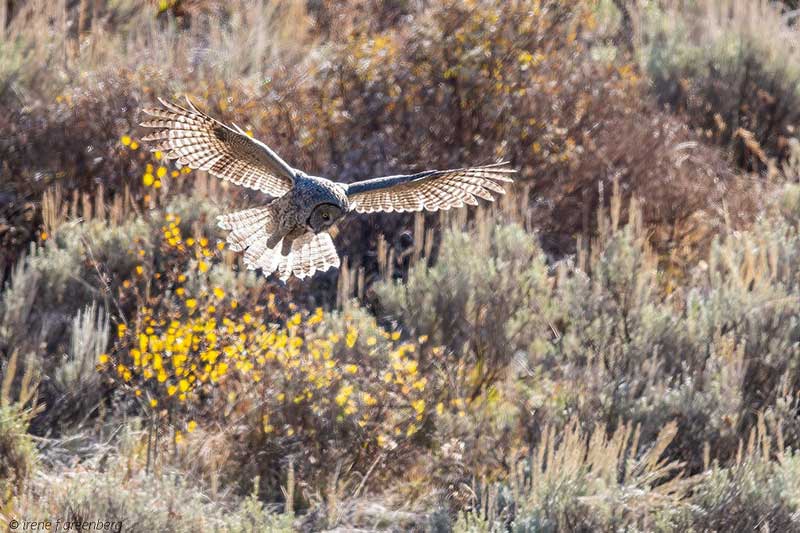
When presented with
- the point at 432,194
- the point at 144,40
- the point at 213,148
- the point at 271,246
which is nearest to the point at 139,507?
the point at 271,246

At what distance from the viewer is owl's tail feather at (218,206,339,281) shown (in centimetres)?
699

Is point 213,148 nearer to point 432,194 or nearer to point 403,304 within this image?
point 432,194

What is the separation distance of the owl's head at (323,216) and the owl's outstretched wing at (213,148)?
0.88 feet

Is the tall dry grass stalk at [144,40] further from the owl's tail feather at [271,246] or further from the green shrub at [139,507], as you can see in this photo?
the green shrub at [139,507]

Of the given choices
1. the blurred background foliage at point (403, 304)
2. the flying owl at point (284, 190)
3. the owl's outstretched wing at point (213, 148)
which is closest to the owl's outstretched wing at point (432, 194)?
the flying owl at point (284, 190)

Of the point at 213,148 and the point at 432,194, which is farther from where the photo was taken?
the point at 432,194

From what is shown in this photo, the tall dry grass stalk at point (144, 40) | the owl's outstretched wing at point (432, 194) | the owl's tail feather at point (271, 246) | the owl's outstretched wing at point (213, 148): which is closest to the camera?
the owl's outstretched wing at point (213, 148)

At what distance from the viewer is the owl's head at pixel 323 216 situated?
6637 mm

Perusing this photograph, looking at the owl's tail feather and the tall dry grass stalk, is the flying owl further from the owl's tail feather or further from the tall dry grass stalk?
the tall dry grass stalk

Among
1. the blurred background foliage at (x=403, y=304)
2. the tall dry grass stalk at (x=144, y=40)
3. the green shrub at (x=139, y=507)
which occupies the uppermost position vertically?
the tall dry grass stalk at (x=144, y=40)

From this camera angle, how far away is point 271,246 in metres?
7.01

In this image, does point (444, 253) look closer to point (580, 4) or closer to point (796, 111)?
point (580, 4)

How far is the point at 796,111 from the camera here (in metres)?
11.8

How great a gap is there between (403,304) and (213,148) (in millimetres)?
1705
